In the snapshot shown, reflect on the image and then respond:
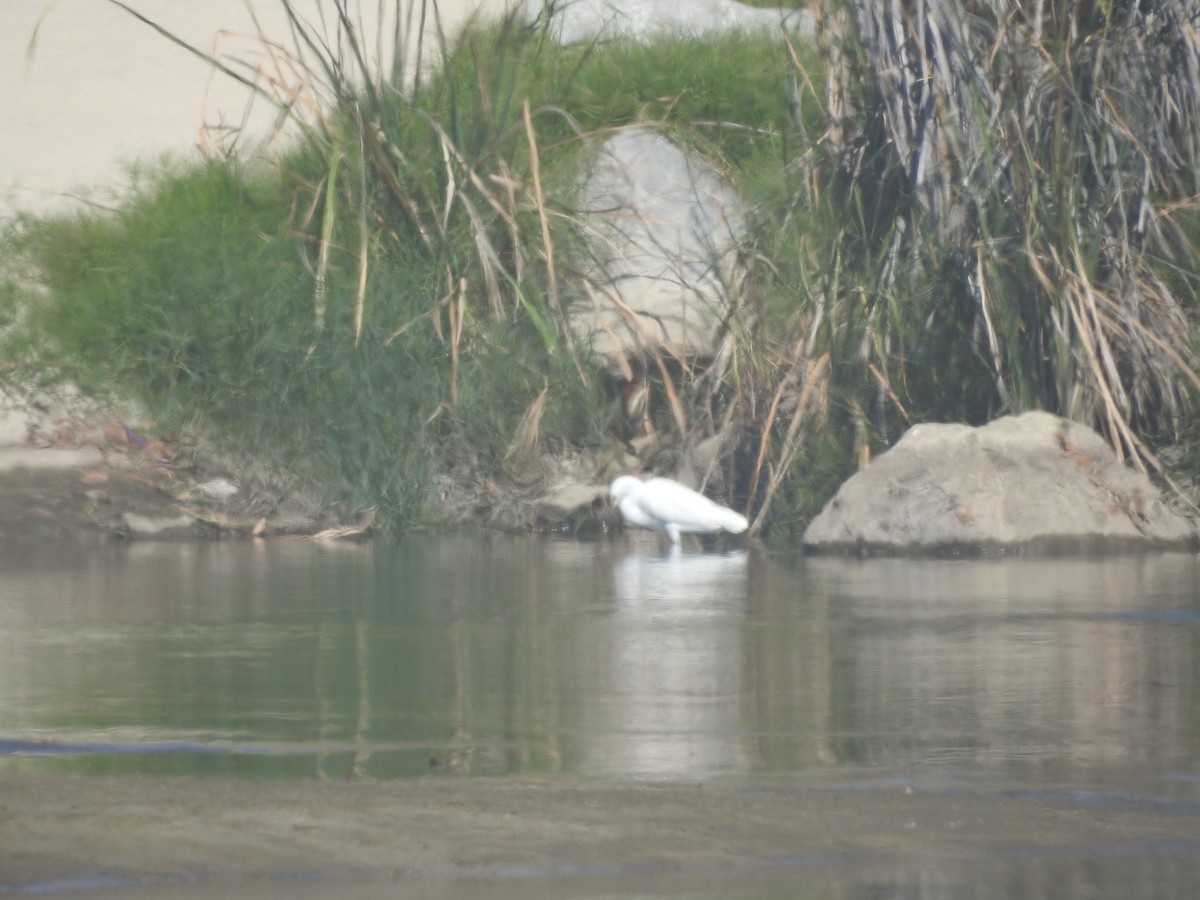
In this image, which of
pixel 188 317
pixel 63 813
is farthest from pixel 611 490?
pixel 63 813

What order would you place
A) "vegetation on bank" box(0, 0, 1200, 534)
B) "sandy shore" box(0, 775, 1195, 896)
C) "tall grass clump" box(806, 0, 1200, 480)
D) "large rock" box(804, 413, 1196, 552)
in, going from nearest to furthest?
"sandy shore" box(0, 775, 1195, 896)
"large rock" box(804, 413, 1196, 552)
"tall grass clump" box(806, 0, 1200, 480)
"vegetation on bank" box(0, 0, 1200, 534)

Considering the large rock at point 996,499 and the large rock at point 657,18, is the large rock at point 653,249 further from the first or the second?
the large rock at point 657,18

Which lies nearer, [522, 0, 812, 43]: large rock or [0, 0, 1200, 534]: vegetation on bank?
[0, 0, 1200, 534]: vegetation on bank

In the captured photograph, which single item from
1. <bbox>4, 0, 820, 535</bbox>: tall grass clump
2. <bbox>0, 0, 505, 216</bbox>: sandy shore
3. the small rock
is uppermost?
<bbox>0, 0, 505, 216</bbox>: sandy shore

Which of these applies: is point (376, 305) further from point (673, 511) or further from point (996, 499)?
point (996, 499)

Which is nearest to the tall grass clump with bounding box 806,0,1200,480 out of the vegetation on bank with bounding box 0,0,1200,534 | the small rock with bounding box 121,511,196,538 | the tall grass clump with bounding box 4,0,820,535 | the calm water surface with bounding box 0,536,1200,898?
the vegetation on bank with bounding box 0,0,1200,534

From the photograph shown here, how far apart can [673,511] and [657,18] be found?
322 inches

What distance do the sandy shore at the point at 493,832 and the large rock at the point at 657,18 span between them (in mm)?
11972

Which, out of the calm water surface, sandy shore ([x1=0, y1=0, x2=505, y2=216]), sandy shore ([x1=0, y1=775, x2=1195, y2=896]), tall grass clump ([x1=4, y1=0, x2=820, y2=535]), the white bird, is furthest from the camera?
sandy shore ([x1=0, y1=0, x2=505, y2=216])

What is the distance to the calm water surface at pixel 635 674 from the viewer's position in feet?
15.2

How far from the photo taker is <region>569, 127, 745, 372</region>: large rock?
456 inches

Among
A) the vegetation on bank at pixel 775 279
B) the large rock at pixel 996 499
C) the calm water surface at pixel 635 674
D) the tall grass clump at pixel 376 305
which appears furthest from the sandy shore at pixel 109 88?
the calm water surface at pixel 635 674

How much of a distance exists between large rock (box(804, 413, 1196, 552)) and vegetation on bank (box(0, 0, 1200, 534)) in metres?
0.34

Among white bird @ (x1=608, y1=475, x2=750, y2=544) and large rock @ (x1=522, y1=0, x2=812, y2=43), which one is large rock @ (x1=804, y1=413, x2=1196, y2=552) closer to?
white bird @ (x1=608, y1=475, x2=750, y2=544)
